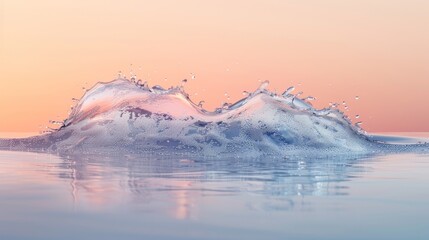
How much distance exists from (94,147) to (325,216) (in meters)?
10.6

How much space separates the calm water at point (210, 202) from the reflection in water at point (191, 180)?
12mm

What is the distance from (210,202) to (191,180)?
2.20 m

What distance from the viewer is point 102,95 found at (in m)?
18.2

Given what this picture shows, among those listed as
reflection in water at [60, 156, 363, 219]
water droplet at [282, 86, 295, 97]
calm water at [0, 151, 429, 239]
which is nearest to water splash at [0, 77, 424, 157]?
water droplet at [282, 86, 295, 97]

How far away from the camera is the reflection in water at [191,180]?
20.2 ft

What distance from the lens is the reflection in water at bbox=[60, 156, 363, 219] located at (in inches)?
243

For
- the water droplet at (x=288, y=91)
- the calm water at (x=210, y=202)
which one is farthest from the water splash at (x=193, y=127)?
the calm water at (x=210, y=202)

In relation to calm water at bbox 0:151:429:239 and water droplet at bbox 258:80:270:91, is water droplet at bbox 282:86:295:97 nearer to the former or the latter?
water droplet at bbox 258:80:270:91

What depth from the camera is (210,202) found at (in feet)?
20.1

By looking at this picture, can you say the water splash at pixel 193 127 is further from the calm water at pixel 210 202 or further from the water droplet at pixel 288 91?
the calm water at pixel 210 202

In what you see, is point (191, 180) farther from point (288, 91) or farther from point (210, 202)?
point (288, 91)

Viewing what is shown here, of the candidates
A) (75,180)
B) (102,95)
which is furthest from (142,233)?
(102,95)

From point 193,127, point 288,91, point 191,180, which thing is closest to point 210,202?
point 191,180

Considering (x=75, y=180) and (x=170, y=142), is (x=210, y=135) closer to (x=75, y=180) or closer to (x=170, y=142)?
(x=170, y=142)
